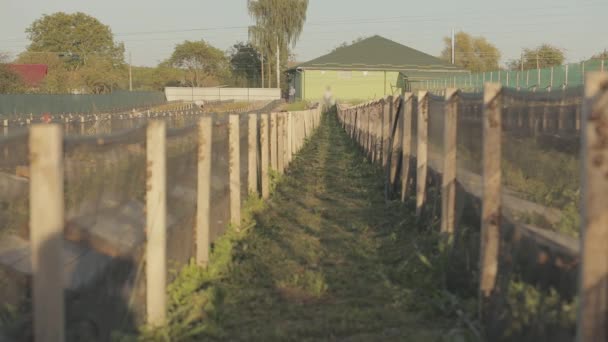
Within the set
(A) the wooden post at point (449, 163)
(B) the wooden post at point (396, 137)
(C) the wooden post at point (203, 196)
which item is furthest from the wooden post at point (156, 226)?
(B) the wooden post at point (396, 137)

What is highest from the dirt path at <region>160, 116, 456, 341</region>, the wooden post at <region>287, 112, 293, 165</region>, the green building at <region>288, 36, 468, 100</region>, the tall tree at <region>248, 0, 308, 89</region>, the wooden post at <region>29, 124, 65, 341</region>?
the tall tree at <region>248, 0, 308, 89</region>

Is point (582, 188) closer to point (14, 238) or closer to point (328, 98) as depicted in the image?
point (14, 238)

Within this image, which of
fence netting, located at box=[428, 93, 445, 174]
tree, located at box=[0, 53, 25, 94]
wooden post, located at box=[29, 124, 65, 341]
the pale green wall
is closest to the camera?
wooden post, located at box=[29, 124, 65, 341]

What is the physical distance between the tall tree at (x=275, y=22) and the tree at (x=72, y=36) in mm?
31214

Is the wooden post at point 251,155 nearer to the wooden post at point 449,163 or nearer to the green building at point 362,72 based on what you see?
the wooden post at point 449,163

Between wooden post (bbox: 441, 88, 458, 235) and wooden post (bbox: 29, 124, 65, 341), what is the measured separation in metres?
4.12

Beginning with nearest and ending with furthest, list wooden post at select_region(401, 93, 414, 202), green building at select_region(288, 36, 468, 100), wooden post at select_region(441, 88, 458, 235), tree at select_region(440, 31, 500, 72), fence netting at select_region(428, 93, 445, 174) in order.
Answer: wooden post at select_region(441, 88, 458, 235) < fence netting at select_region(428, 93, 445, 174) < wooden post at select_region(401, 93, 414, 202) < green building at select_region(288, 36, 468, 100) < tree at select_region(440, 31, 500, 72)

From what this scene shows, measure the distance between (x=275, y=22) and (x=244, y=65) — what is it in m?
34.5

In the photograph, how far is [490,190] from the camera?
17.7ft

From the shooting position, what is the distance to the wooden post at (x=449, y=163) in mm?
7297

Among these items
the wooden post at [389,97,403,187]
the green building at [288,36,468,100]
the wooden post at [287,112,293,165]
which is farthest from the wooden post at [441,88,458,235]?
the green building at [288,36,468,100]

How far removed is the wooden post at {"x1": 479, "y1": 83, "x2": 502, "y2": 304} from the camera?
5.30m

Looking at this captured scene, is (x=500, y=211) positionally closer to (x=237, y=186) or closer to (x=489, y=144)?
(x=489, y=144)

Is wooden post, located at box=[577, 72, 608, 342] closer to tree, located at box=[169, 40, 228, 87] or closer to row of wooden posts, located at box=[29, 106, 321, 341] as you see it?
row of wooden posts, located at box=[29, 106, 321, 341]
